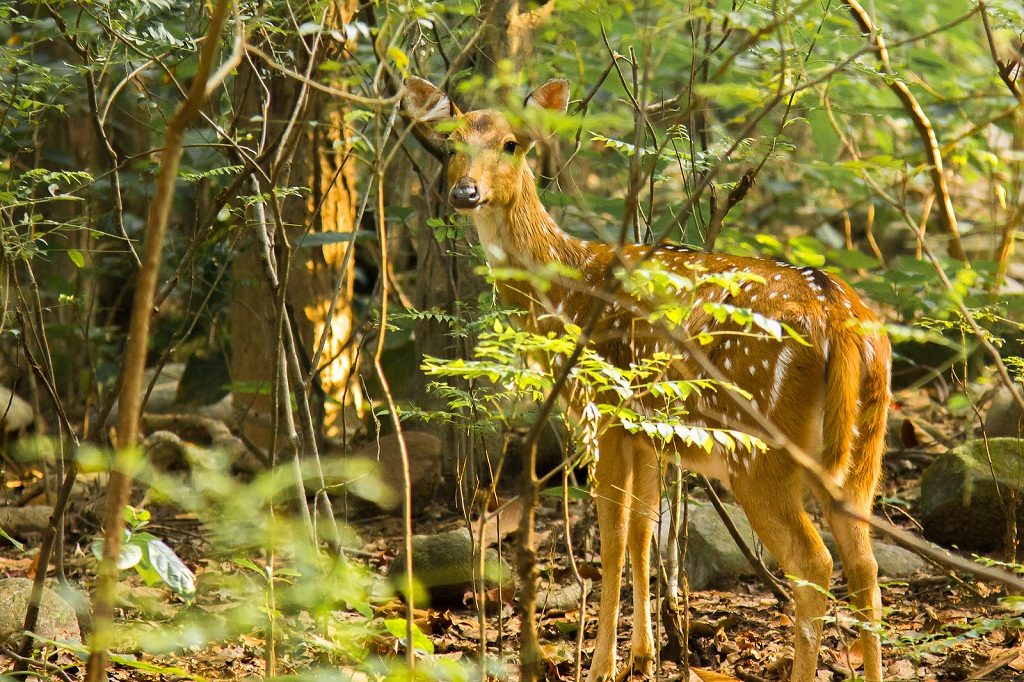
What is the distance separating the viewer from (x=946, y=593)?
223 inches

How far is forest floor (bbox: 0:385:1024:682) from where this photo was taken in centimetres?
452

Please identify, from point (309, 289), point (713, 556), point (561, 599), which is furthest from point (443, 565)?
point (309, 289)

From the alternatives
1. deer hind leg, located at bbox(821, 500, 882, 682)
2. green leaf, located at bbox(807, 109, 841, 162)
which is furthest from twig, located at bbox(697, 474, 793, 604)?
green leaf, located at bbox(807, 109, 841, 162)

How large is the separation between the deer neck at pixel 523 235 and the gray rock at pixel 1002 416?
10.6 ft

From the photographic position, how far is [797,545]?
4.39 m

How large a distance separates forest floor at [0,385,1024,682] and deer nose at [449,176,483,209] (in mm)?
1678

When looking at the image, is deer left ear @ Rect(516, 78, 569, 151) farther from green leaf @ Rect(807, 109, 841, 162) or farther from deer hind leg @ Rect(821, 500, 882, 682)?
green leaf @ Rect(807, 109, 841, 162)

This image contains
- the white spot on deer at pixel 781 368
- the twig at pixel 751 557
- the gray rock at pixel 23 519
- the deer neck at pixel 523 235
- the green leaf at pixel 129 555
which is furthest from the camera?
the gray rock at pixel 23 519

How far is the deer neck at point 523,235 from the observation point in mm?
5473

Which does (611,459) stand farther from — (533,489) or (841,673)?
(533,489)

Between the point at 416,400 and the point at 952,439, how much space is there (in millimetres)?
3764

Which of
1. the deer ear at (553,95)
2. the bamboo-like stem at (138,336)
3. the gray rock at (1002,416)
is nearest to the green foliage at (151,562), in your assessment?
the bamboo-like stem at (138,336)

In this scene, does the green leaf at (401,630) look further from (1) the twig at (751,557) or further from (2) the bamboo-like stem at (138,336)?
(1) the twig at (751,557)

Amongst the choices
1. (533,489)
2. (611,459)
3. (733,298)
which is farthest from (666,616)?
(533,489)
